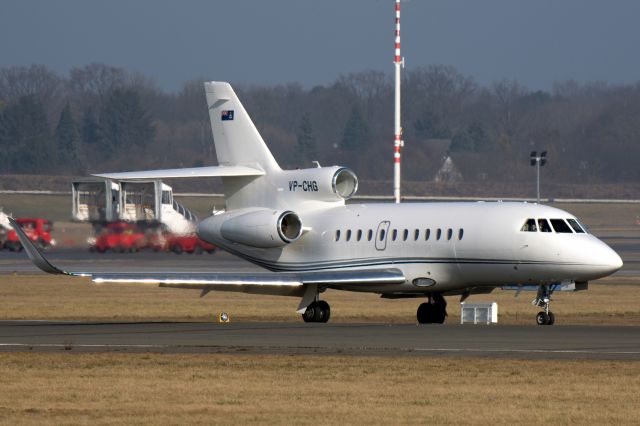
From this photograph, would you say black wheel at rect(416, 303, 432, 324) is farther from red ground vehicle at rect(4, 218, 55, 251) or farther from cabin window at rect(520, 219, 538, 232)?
red ground vehicle at rect(4, 218, 55, 251)

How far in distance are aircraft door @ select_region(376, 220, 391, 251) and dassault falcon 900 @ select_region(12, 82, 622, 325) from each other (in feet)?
0.08

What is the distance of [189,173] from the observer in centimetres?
3556

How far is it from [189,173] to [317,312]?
15.5 ft

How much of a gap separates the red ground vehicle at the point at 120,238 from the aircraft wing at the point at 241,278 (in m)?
32.2

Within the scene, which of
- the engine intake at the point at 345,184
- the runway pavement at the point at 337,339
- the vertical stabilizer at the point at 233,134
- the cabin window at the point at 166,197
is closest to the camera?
the runway pavement at the point at 337,339

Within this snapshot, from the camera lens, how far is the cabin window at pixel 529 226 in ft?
107

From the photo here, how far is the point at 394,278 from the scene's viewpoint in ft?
111

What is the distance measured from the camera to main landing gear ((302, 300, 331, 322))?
34531 mm

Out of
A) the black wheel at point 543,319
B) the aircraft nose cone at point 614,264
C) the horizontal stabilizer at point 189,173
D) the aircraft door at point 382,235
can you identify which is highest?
the horizontal stabilizer at point 189,173

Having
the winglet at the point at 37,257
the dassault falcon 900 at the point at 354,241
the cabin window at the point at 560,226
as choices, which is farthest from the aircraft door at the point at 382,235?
the winglet at the point at 37,257

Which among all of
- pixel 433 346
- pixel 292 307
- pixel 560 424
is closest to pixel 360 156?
pixel 292 307

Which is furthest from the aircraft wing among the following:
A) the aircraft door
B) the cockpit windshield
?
the cockpit windshield

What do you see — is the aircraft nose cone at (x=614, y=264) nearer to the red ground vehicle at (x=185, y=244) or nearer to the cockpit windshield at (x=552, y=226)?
the cockpit windshield at (x=552, y=226)

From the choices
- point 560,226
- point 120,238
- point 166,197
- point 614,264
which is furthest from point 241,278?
point 166,197
